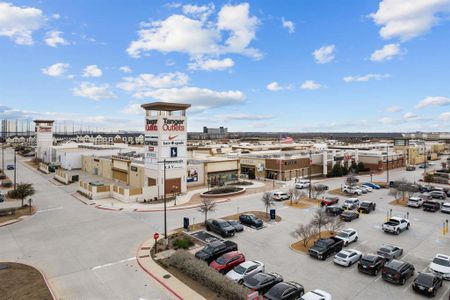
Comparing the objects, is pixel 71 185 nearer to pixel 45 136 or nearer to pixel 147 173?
pixel 147 173

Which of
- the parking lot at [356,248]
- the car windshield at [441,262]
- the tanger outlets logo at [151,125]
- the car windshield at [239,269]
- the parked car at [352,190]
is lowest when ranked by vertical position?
the parking lot at [356,248]

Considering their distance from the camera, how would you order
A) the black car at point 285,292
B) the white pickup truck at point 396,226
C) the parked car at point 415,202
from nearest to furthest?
the black car at point 285,292
the white pickup truck at point 396,226
the parked car at point 415,202

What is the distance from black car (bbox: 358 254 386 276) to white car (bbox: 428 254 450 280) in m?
3.03

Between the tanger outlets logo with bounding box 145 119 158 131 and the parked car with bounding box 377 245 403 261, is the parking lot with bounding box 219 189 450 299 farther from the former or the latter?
the tanger outlets logo with bounding box 145 119 158 131

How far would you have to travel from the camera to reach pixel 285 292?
16.0 metres

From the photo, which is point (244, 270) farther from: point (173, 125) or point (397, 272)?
point (173, 125)

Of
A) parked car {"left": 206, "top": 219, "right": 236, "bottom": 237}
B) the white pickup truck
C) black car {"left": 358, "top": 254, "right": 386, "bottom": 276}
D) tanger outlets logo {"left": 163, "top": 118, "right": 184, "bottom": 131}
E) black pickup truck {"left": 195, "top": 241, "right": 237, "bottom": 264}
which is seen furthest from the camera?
tanger outlets logo {"left": 163, "top": 118, "right": 184, "bottom": 131}

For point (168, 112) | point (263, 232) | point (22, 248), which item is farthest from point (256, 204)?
point (22, 248)

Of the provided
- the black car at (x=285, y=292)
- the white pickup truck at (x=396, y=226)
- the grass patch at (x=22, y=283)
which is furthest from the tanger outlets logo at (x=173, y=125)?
the black car at (x=285, y=292)

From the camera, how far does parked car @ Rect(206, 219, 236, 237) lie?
26.6 metres

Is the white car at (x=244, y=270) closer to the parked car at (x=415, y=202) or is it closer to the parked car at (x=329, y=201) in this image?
the parked car at (x=329, y=201)

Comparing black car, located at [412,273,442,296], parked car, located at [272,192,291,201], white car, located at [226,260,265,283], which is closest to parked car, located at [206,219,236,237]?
white car, located at [226,260,265,283]

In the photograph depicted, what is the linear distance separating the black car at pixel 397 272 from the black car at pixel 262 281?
6550 mm

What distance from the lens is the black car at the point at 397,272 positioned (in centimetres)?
1797
